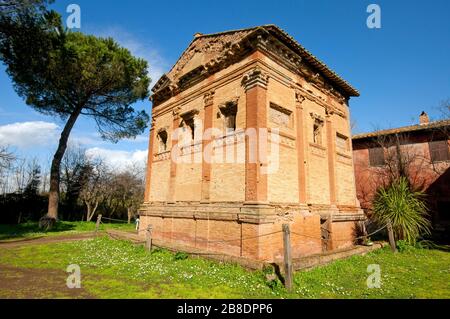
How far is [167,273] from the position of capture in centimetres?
759

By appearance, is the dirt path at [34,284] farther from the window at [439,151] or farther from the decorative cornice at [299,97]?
the window at [439,151]

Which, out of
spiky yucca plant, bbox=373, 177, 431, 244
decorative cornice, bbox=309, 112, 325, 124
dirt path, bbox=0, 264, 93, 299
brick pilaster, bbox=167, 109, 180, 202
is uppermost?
decorative cornice, bbox=309, 112, 325, 124

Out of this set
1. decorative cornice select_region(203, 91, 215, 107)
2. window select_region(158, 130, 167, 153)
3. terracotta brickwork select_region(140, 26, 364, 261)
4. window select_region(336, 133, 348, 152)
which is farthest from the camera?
window select_region(158, 130, 167, 153)

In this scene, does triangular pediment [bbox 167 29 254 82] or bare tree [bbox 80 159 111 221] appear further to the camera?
bare tree [bbox 80 159 111 221]

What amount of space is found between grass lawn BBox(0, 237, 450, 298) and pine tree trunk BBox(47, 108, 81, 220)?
10.1 meters

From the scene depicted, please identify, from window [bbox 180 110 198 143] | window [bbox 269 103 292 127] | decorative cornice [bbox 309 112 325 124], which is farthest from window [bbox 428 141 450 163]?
window [bbox 180 110 198 143]

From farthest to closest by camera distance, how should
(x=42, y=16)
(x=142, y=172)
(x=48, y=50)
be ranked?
1. (x=142, y=172)
2. (x=48, y=50)
3. (x=42, y=16)

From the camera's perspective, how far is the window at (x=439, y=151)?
17328 millimetres

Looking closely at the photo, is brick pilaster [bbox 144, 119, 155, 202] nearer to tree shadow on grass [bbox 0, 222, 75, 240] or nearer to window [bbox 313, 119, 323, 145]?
tree shadow on grass [bbox 0, 222, 75, 240]

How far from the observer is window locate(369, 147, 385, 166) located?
64.8ft

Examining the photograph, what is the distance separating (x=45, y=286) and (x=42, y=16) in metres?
14.2

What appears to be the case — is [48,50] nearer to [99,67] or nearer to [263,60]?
[99,67]

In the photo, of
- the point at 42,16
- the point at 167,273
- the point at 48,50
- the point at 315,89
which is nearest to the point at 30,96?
the point at 48,50

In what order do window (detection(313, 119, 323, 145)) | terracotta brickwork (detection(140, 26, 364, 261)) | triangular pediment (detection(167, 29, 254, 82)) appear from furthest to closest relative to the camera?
1. window (detection(313, 119, 323, 145))
2. triangular pediment (detection(167, 29, 254, 82))
3. terracotta brickwork (detection(140, 26, 364, 261))
